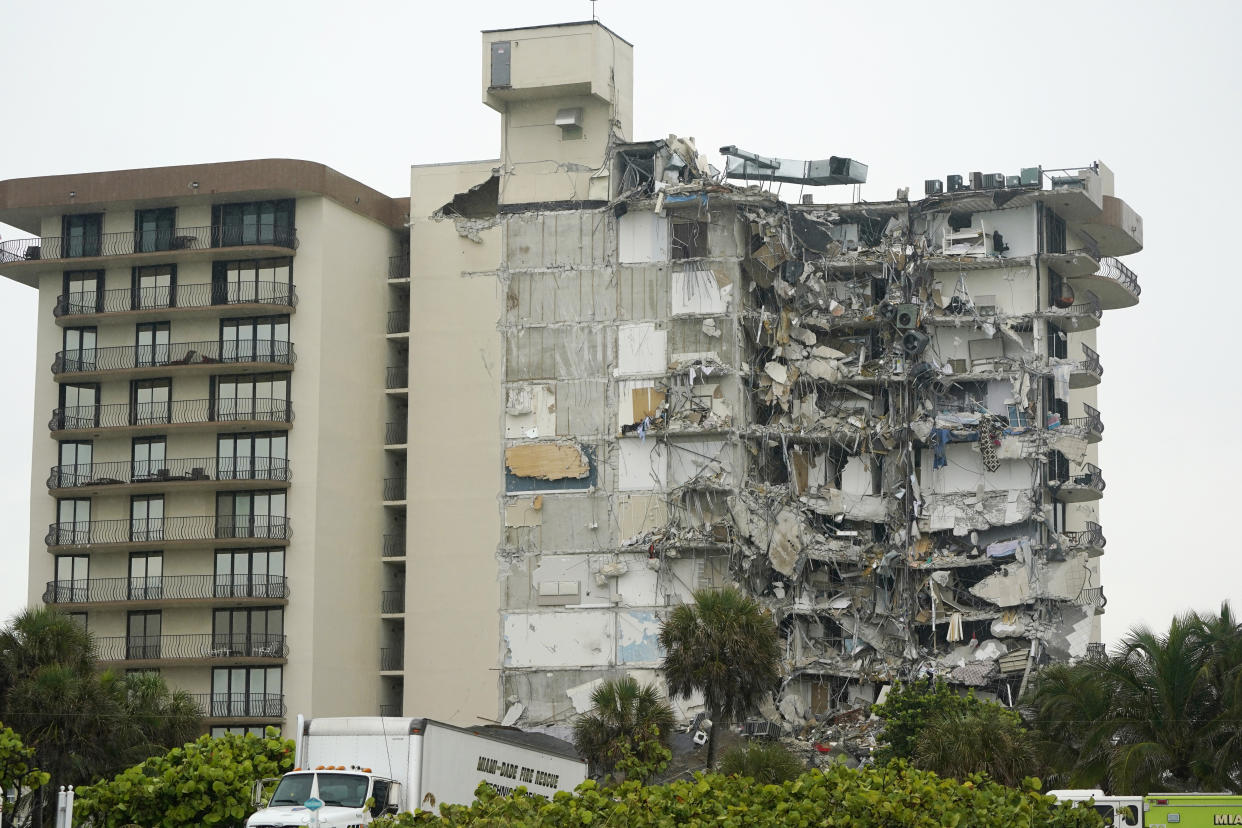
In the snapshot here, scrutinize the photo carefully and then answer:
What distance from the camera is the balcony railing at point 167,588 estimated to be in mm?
84125

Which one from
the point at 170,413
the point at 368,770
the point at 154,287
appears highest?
the point at 154,287

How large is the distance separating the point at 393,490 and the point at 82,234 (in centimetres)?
1806

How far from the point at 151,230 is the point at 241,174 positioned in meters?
5.25

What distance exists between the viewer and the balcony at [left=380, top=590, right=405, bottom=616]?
8819 cm

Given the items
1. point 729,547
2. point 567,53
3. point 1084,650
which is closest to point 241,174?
point 567,53

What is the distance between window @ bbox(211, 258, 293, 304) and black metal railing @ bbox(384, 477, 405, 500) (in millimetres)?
9518

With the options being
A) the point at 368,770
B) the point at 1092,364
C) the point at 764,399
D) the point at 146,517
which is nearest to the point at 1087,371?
the point at 1092,364

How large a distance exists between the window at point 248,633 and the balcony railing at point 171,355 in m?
10.7

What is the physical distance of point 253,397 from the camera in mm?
85688

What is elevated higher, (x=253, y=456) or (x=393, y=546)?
(x=253, y=456)

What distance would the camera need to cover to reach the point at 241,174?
8650 cm

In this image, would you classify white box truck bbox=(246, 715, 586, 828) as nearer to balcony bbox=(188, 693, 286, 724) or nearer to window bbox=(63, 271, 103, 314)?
balcony bbox=(188, 693, 286, 724)

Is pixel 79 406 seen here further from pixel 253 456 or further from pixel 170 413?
pixel 253 456

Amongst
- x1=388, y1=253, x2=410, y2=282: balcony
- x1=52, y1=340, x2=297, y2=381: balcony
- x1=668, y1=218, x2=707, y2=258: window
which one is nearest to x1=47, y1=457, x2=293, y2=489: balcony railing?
x1=52, y1=340, x2=297, y2=381: balcony
